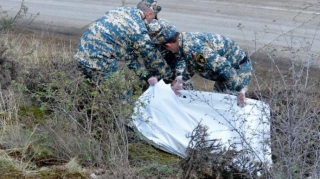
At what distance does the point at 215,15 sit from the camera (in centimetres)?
1212

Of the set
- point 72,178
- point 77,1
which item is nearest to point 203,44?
point 72,178

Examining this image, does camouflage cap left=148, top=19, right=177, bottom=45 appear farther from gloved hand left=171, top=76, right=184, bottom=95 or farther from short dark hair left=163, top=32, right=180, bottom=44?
gloved hand left=171, top=76, right=184, bottom=95

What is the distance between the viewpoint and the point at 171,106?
5.82 metres

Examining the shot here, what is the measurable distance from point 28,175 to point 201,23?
7.60 metres

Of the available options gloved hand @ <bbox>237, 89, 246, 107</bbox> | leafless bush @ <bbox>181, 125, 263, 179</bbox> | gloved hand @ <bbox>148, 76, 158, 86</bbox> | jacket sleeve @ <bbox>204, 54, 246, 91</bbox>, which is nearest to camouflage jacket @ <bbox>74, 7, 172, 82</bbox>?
gloved hand @ <bbox>148, 76, 158, 86</bbox>

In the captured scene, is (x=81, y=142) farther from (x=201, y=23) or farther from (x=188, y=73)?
(x=201, y=23)

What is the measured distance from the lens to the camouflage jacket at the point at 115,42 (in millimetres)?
5828

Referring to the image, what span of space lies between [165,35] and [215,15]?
661 cm

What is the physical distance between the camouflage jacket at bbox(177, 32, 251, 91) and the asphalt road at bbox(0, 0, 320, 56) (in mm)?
3920

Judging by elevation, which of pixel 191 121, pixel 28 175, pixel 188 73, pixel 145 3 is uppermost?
pixel 145 3

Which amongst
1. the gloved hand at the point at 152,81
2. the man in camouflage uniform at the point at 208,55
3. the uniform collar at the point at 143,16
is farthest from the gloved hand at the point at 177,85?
the uniform collar at the point at 143,16

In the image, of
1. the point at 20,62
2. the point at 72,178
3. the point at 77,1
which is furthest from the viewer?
the point at 77,1

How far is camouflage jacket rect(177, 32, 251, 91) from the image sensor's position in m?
5.50

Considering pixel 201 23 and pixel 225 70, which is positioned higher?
pixel 201 23
